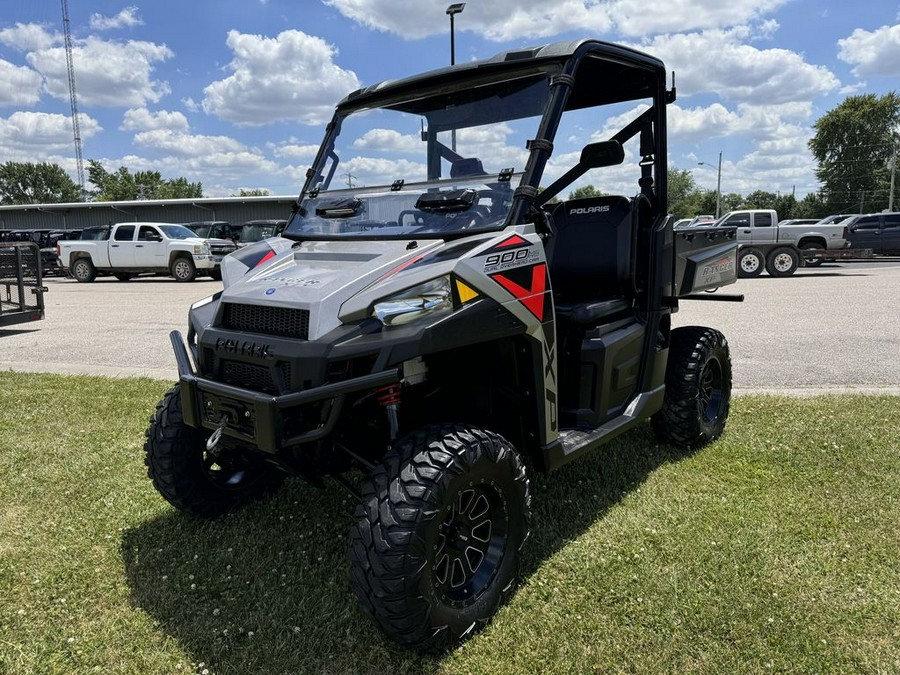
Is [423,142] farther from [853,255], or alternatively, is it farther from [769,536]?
[853,255]

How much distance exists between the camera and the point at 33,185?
98500mm

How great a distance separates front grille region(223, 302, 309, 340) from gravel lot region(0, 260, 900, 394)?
4.60 m

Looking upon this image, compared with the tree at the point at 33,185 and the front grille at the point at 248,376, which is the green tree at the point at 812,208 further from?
the tree at the point at 33,185

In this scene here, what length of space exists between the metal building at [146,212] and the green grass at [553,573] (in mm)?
30773

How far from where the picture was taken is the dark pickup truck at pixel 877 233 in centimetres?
2447

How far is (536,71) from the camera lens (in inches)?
123

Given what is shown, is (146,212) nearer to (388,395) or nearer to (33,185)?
(388,395)

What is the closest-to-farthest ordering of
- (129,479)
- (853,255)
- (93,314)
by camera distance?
(129,479)
(93,314)
(853,255)

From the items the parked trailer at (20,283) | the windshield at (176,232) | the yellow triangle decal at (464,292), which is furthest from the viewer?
the windshield at (176,232)

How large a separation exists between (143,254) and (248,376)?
65.7 ft

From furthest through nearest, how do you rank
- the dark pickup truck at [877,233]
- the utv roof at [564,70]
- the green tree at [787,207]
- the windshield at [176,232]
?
the green tree at [787,207], the dark pickup truck at [877,233], the windshield at [176,232], the utv roof at [564,70]

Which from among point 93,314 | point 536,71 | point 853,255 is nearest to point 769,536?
point 536,71

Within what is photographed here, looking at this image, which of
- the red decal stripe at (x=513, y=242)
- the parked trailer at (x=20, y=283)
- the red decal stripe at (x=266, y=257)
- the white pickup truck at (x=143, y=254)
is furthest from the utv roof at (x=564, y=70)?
the white pickup truck at (x=143, y=254)

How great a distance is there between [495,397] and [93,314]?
11718mm
